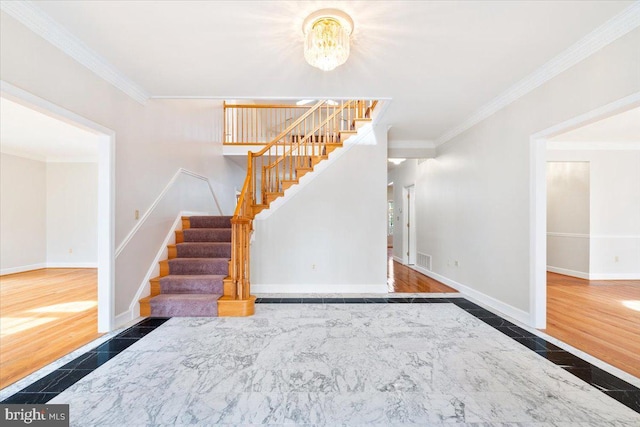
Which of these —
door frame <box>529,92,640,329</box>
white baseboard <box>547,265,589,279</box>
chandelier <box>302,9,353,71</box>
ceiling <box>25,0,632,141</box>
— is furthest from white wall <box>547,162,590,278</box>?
chandelier <box>302,9,353,71</box>

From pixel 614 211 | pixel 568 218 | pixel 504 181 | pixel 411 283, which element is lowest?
pixel 411 283

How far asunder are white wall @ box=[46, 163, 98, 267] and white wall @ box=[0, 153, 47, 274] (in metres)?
0.14

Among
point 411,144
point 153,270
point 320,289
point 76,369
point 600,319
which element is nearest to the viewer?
point 76,369

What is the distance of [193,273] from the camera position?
367cm

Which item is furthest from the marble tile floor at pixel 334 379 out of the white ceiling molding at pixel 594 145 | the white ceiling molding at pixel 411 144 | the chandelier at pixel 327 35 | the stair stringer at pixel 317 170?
the white ceiling molding at pixel 594 145

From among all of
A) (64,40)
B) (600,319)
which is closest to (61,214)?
(64,40)

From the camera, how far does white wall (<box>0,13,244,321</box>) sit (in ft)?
6.52

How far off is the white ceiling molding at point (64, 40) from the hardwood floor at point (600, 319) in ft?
17.2

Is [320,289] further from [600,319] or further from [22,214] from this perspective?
[22,214]

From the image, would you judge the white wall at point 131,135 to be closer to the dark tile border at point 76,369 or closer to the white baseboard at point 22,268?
the dark tile border at point 76,369

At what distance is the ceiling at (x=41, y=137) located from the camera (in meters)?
3.83

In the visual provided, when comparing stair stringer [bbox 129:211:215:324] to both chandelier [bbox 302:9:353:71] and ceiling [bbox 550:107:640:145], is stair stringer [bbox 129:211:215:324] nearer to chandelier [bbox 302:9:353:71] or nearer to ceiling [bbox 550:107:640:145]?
chandelier [bbox 302:9:353:71]

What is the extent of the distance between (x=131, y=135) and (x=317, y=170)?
2.54 metres

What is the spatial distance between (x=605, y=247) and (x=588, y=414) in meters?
5.65
